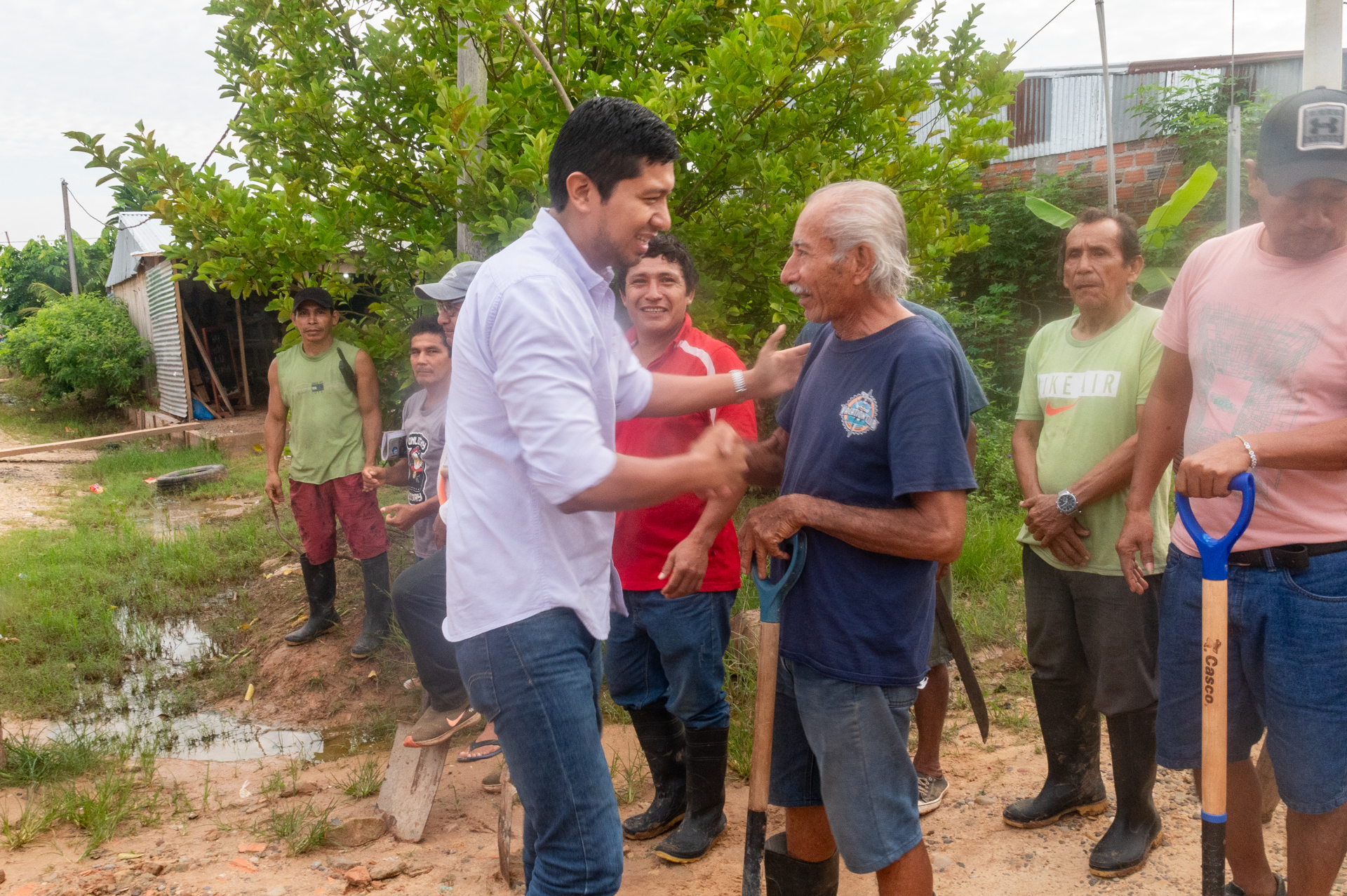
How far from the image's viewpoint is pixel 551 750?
182 centimetres

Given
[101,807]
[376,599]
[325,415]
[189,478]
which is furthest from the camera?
[189,478]

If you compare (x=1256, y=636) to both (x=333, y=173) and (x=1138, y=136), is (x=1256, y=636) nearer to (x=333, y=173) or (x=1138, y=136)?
(x=333, y=173)

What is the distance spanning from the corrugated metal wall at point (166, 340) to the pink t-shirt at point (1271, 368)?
1617 cm

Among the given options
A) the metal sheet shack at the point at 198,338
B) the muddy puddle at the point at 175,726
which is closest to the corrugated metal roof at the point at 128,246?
Answer: the metal sheet shack at the point at 198,338

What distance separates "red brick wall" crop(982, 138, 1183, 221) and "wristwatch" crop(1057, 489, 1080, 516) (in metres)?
10.3

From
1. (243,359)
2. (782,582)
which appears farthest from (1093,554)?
(243,359)

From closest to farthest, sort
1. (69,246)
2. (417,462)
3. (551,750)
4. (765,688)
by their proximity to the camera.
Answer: (551,750) → (765,688) → (417,462) → (69,246)

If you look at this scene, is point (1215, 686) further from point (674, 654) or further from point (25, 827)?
point (25, 827)

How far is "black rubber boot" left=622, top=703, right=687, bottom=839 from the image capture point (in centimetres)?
330

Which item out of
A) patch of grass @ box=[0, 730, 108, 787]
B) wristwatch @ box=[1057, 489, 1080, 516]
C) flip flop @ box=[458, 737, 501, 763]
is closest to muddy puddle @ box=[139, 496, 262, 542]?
patch of grass @ box=[0, 730, 108, 787]

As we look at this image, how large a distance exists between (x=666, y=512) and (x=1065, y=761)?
1738mm

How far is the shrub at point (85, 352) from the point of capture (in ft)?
56.9

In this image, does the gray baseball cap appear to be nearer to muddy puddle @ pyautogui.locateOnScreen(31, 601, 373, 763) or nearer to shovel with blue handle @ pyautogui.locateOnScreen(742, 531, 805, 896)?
shovel with blue handle @ pyautogui.locateOnScreen(742, 531, 805, 896)

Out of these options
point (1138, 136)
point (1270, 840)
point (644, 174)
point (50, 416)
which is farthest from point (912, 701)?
point (50, 416)
